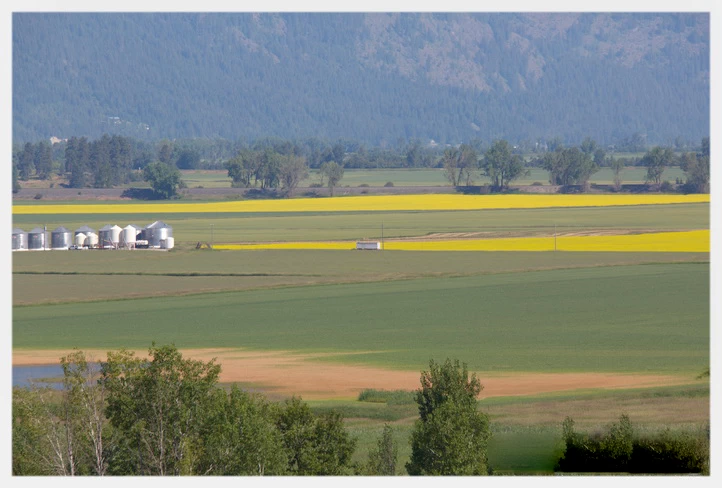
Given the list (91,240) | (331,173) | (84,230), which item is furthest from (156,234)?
(331,173)

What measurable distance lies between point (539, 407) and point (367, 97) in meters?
170

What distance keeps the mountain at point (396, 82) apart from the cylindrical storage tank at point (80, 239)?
52775mm

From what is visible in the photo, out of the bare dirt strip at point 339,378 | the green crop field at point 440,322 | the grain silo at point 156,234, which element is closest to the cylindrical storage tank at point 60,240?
the grain silo at point 156,234

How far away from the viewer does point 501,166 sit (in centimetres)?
10919

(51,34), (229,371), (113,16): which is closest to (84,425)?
(229,371)

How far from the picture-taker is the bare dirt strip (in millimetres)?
31719

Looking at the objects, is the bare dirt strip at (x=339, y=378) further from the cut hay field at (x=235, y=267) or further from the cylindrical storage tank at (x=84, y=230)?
the cylindrical storage tank at (x=84, y=230)

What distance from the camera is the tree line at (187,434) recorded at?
20844 mm

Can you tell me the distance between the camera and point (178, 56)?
7387 inches

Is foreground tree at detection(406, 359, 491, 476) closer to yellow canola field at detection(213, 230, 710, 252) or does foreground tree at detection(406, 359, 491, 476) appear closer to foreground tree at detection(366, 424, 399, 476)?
foreground tree at detection(366, 424, 399, 476)

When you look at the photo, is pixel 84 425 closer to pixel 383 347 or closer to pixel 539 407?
pixel 539 407

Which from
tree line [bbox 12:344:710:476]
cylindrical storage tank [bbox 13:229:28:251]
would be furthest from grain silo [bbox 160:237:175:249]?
tree line [bbox 12:344:710:476]

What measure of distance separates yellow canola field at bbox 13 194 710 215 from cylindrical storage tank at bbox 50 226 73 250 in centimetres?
1773

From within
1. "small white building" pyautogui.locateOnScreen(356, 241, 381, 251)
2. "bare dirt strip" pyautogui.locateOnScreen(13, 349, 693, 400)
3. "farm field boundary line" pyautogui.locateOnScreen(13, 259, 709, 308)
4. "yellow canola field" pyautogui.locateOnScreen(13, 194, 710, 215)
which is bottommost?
"bare dirt strip" pyautogui.locateOnScreen(13, 349, 693, 400)
